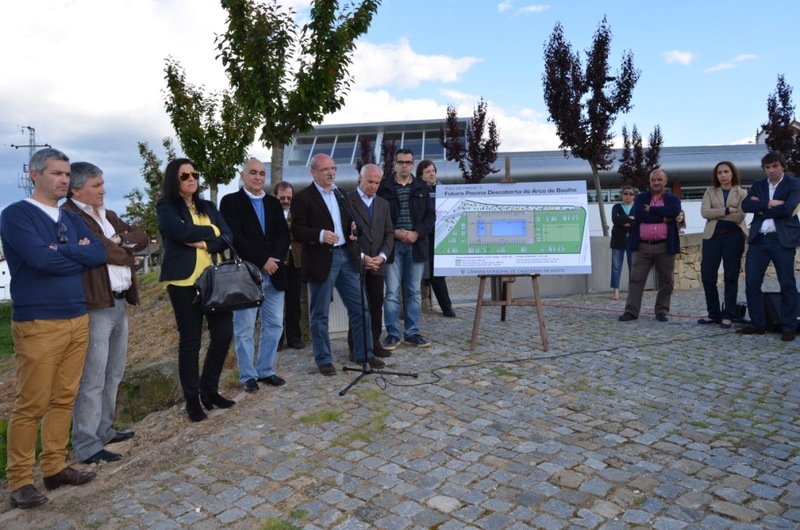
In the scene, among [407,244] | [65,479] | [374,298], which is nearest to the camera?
[65,479]

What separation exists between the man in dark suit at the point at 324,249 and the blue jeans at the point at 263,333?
344 millimetres

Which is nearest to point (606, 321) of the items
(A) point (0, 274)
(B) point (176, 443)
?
(B) point (176, 443)

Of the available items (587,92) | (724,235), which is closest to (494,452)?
(724,235)

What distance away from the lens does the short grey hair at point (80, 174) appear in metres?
4.18

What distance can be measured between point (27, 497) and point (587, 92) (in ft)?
47.3

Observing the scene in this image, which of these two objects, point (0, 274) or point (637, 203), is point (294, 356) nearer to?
point (637, 203)

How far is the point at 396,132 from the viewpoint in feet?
100

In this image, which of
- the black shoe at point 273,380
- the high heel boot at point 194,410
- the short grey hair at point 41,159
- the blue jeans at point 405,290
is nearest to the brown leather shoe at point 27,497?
the high heel boot at point 194,410

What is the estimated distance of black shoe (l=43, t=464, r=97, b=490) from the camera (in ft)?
12.5

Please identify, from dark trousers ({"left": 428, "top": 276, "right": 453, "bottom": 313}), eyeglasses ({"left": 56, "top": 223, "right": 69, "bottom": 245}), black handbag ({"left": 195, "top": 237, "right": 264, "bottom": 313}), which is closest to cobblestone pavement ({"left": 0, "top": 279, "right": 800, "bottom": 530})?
black handbag ({"left": 195, "top": 237, "right": 264, "bottom": 313})

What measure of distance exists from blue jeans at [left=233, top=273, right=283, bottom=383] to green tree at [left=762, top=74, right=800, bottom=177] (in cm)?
1818

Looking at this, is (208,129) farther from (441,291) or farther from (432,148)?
(432,148)

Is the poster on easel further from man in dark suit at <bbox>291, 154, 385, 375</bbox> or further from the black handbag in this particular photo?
the black handbag

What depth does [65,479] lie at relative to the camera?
3.83 m
